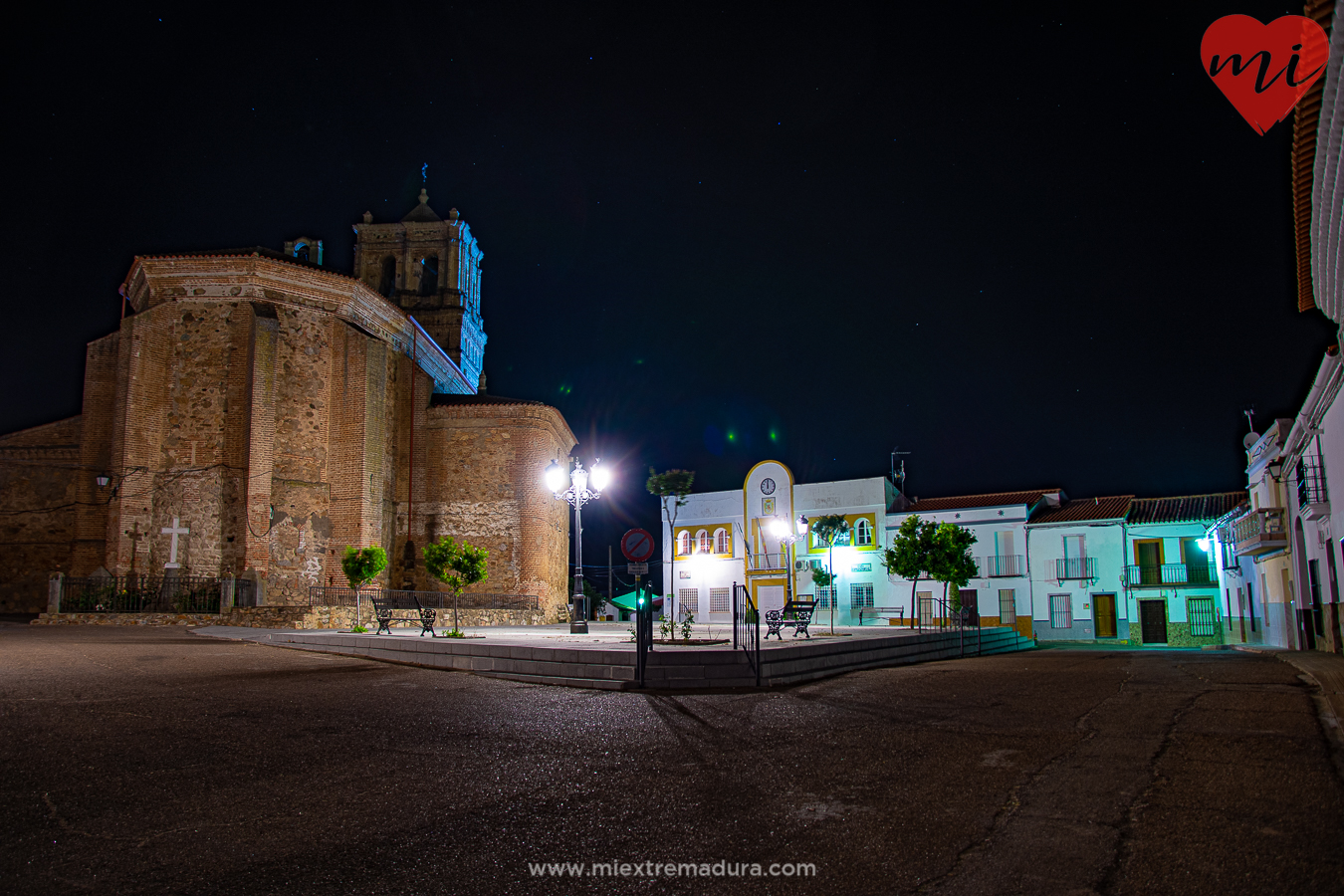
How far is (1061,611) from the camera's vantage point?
31.9 meters

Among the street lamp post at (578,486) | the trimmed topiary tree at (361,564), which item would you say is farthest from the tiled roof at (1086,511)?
the trimmed topiary tree at (361,564)

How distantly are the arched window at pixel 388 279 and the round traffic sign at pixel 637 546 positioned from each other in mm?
39660

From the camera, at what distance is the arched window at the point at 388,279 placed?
46.0 meters

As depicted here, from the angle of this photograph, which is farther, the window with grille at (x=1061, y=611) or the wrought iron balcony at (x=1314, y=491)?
the window with grille at (x=1061, y=611)

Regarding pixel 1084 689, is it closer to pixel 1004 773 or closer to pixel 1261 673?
pixel 1261 673

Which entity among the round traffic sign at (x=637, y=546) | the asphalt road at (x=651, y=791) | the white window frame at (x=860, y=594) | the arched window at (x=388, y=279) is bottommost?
the white window frame at (x=860, y=594)

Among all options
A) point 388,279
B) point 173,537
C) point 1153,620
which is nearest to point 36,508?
point 173,537

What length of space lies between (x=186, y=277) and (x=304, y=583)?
9.59m

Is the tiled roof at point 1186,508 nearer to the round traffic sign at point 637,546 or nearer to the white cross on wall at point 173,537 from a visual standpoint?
the round traffic sign at point 637,546

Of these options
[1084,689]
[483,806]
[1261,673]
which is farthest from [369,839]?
[1261,673]

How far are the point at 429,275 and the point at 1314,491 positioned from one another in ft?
138

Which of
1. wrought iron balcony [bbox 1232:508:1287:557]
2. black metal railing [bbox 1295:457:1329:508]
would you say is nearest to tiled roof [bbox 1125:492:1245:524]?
wrought iron balcony [bbox 1232:508:1287:557]

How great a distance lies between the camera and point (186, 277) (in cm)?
2411

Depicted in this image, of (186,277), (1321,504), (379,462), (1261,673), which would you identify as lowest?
(1261,673)
